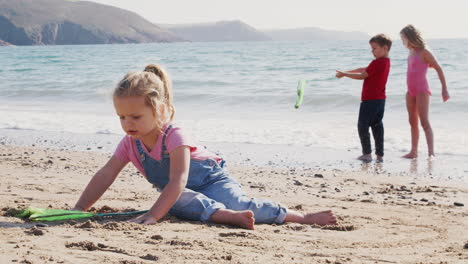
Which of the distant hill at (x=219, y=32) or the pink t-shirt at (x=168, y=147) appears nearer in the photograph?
the pink t-shirt at (x=168, y=147)

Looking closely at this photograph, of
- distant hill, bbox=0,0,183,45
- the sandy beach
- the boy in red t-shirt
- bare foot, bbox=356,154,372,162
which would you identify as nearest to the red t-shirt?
the boy in red t-shirt

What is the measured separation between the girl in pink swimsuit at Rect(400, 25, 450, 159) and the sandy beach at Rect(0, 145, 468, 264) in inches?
60.9

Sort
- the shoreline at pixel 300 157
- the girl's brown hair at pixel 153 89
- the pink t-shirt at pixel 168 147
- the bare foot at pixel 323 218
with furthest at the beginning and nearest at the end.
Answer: the shoreline at pixel 300 157
the bare foot at pixel 323 218
the pink t-shirt at pixel 168 147
the girl's brown hair at pixel 153 89

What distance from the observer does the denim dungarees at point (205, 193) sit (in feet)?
11.5

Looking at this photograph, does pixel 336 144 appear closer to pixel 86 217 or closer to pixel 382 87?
pixel 382 87

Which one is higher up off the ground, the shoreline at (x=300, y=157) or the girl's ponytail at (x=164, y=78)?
the girl's ponytail at (x=164, y=78)

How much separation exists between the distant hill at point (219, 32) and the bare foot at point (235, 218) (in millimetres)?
146576

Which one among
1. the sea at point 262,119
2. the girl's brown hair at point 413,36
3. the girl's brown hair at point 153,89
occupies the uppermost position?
the girl's brown hair at point 413,36

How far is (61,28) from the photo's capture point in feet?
399

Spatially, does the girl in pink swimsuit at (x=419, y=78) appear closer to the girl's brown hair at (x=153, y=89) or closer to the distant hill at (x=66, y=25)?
the girl's brown hair at (x=153, y=89)

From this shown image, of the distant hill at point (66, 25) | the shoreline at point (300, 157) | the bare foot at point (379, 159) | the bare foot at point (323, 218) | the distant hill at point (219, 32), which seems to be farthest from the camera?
the distant hill at point (219, 32)

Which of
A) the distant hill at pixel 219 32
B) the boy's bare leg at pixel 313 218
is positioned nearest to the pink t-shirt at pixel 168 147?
the boy's bare leg at pixel 313 218

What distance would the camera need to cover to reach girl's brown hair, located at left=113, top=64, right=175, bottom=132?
3236mm

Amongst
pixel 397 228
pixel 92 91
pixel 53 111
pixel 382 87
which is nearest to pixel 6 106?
pixel 53 111
